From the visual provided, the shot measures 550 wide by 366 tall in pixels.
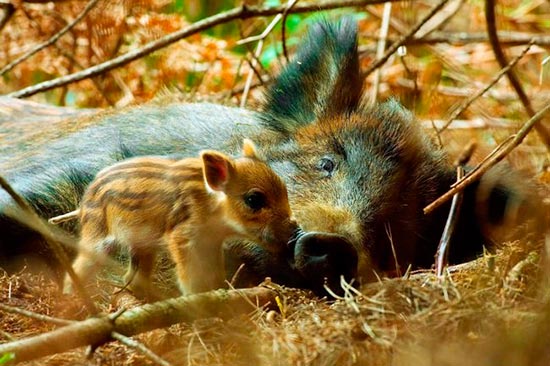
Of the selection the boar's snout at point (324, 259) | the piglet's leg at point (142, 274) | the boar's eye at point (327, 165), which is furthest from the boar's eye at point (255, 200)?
the boar's eye at point (327, 165)

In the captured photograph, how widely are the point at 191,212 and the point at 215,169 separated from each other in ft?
0.57

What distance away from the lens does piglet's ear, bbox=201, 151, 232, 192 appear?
3.18 meters

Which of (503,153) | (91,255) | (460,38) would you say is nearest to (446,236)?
(503,153)

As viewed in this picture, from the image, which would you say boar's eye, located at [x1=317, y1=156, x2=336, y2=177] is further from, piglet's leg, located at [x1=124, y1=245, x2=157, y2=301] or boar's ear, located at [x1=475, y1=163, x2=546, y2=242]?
piglet's leg, located at [x1=124, y1=245, x2=157, y2=301]

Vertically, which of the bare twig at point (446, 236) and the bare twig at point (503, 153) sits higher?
the bare twig at point (503, 153)

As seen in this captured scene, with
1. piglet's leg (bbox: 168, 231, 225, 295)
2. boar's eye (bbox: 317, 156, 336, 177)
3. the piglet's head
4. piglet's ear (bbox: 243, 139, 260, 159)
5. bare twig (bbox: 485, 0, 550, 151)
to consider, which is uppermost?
bare twig (bbox: 485, 0, 550, 151)

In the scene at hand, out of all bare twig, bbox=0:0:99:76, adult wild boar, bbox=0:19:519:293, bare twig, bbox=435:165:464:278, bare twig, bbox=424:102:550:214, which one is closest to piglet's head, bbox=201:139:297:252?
adult wild boar, bbox=0:19:519:293

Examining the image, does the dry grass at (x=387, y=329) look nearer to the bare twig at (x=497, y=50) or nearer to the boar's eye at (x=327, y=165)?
the bare twig at (x=497, y=50)

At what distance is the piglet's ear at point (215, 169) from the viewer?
3176 millimetres

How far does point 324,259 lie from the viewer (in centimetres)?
321

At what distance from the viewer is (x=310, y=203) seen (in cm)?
378

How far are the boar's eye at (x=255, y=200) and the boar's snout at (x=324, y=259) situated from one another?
0.17m

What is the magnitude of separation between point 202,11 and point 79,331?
17.5ft

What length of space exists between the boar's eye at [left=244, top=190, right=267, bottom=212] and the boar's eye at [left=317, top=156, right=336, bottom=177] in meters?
0.93
